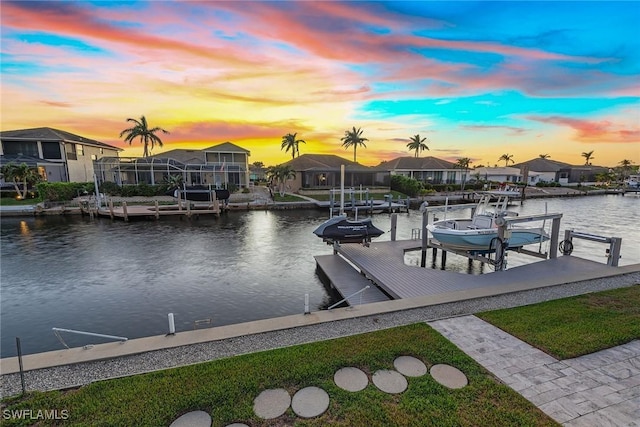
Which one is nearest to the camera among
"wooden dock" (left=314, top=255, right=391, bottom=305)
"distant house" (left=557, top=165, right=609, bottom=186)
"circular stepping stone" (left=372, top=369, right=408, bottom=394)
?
"circular stepping stone" (left=372, top=369, right=408, bottom=394)

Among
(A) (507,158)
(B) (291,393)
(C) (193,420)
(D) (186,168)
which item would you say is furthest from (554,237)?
(A) (507,158)

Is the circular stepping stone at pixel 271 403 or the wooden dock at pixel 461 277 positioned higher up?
the circular stepping stone at pixel 271 403

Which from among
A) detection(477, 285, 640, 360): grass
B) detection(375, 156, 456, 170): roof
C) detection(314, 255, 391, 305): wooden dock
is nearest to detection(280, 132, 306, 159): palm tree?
detection(375, 156, 456, 170): roof

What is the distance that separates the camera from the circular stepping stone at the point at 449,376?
14.5 feet

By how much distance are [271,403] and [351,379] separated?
1286 millimetres

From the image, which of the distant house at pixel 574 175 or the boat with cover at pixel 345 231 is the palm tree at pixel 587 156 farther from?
the boat with cover at pixel 345 231

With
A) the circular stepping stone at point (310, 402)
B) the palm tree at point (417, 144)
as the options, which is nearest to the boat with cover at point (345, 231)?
the circular stepping stone at point (310, 402)

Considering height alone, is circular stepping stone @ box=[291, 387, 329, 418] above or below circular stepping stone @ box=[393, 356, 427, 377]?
above

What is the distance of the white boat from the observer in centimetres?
1145

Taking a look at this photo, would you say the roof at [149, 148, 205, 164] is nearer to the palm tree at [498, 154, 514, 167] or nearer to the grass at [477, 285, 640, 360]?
the grass at [477, 285, 640, 360]

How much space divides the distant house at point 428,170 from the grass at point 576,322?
48349 mm

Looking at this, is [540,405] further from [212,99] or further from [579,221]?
[579,221]

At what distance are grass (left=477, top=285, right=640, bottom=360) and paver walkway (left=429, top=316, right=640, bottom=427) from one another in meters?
0.17

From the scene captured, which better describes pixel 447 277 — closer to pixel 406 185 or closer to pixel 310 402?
pixel 310 402
